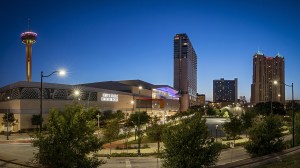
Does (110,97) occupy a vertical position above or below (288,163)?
above

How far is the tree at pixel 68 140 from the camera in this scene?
639 inches

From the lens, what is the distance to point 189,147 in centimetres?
1830

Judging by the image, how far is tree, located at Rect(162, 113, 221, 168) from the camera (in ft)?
59.1

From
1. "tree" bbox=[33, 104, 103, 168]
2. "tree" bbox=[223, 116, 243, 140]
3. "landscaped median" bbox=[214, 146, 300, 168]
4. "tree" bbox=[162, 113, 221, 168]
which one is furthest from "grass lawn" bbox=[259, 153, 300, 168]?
"tree" bbox=[223, 116, 243, 140]

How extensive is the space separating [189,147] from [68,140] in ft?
22.2

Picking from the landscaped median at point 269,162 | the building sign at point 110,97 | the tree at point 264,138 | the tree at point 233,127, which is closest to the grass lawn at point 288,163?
the landscaped median at point 269,162

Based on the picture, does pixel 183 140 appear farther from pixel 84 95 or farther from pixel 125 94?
pixel 125 94

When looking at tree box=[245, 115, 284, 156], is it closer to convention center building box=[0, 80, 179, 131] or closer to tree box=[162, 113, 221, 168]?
tree box=[162, 113, 221, 168]

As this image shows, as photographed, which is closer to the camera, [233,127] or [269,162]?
[269,162]

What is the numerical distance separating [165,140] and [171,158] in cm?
128

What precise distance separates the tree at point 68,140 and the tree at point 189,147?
4.13 meters

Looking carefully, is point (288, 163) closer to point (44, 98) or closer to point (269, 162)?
point (269, 162)

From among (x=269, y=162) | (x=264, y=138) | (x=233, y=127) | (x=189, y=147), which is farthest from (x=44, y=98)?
(x=189, y=147)

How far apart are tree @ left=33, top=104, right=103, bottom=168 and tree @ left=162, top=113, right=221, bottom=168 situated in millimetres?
4133
